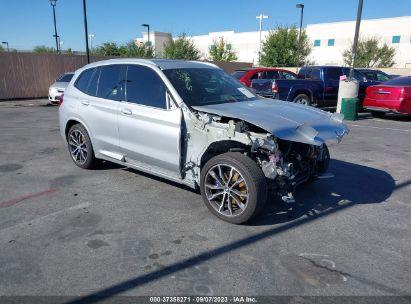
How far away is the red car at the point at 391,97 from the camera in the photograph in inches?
462

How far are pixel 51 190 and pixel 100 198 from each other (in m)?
0.86

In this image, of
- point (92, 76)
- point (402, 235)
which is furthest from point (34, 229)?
point (402, 235)

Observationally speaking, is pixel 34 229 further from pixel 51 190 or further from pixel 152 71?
pixel 152 71

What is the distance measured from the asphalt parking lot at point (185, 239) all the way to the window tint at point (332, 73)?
917 centimetres

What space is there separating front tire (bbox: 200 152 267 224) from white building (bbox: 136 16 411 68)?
49.5 metres

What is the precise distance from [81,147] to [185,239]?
3.15 m

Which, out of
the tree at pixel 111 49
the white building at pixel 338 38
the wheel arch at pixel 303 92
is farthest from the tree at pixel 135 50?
the wheel arch at pixel 303 92

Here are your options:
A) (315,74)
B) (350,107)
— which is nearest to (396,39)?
(315,74)

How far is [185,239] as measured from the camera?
3.75 metres

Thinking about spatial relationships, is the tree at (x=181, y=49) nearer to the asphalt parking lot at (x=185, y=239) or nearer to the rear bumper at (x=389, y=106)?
the rear bumper at (x=389, y=106)

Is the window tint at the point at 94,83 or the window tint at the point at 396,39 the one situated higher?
the window tint at the point at 396,39

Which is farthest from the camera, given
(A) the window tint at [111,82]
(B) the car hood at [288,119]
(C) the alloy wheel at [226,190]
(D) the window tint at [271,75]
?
(D) the window tint at [271,75]

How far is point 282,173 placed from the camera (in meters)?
3.89

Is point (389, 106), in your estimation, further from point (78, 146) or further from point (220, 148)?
point (78, 146)
